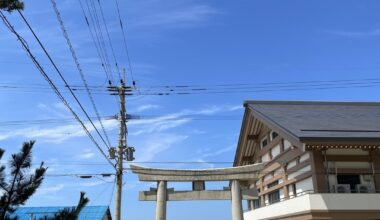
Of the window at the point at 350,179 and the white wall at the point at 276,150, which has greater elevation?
the white wall at the point at 276,150

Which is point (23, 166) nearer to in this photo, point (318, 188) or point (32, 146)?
point (32, 146)

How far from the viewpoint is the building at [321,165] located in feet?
60.4

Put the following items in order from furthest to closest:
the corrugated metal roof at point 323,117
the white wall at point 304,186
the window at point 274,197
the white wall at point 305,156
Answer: the window at point 274,197 < the white wall at point 305,156 < the white wall at point 304,186 < the corrugated metal roof at point 323,117

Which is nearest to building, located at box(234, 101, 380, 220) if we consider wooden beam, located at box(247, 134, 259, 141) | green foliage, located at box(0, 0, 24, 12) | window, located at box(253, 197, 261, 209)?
window, located at box(253, 197, 261, 209)

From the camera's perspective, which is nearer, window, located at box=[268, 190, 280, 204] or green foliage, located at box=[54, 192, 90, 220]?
green foliage, located at box=[54, 192, 90, 220]

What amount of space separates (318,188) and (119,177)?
29.3 ft

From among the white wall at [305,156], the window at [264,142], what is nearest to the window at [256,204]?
the window at [264,142]

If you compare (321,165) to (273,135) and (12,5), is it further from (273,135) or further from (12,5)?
(12,5)

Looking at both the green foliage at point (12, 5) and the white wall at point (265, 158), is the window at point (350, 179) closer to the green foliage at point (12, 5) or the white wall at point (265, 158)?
the white wall at point (265, 158)

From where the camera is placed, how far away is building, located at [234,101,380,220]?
18422mm

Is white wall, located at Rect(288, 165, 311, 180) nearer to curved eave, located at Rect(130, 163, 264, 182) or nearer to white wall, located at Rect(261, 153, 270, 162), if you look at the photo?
curved eave, located at Rect(130, 163, 264, 182)

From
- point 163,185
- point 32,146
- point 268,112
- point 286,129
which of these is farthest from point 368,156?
A: point 32,146

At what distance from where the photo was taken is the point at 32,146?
6953 mm

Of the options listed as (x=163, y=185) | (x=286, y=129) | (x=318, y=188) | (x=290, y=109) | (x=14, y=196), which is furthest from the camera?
(x=290, y=109)
